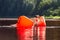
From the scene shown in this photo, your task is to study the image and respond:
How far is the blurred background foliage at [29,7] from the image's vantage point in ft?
128

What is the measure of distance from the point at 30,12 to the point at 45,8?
3.11 metres

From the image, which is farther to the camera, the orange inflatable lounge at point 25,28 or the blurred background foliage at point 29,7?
the blurred background foliage at point 29,7

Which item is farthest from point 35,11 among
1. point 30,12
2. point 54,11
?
point 54,11

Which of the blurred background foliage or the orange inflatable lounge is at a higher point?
the blurred background foliage

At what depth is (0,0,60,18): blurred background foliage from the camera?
39.0 m

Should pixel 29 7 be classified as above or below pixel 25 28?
above

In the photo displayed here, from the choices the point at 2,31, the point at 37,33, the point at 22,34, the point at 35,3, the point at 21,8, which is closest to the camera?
the point at 22,34

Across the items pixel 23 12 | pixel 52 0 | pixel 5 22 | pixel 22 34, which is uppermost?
pixel 52 0

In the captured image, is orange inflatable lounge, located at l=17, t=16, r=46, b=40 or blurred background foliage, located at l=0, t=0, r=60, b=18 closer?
orange inflatable lounge, located at l=17, t=16, r=46, b=40

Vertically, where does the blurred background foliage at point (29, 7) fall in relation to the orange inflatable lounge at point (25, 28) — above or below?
above

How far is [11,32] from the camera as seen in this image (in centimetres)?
296

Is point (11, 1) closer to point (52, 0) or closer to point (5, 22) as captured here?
point (52, 0)

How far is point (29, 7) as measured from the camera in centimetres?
3981

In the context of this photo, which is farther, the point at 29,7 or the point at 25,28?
the point at 29,7
